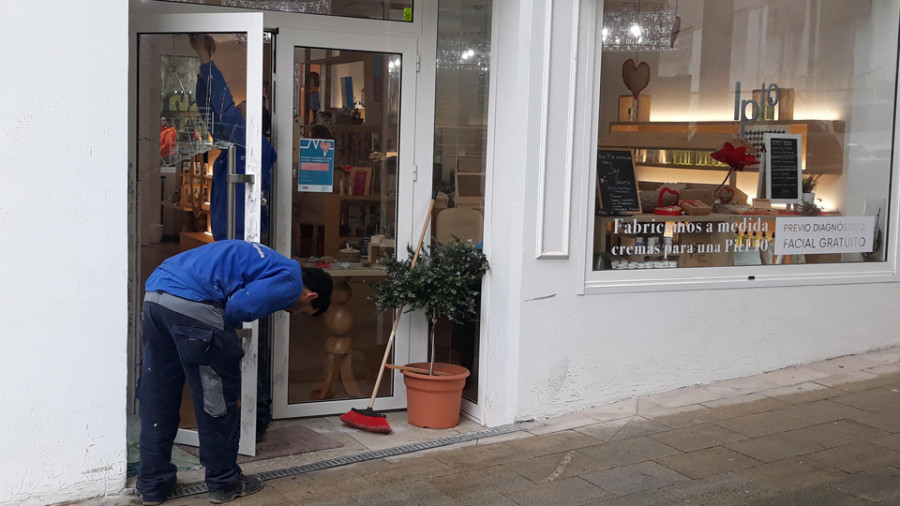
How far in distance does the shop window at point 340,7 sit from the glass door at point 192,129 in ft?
2.25

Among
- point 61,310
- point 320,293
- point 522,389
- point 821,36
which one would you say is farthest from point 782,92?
point 61,310

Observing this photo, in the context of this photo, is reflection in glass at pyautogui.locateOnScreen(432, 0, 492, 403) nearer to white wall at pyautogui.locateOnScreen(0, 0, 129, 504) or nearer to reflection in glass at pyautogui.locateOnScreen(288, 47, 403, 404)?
reflection in glass at pyautogui.locateOnScreen(288, 47, 403, 404)

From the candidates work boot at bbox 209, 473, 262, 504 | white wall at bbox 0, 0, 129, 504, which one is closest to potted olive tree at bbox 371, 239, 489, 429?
work boot at bbox 209, 473, 262, 504

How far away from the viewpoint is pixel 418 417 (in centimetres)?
629

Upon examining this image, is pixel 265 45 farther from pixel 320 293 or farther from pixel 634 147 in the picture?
pixel 634 147

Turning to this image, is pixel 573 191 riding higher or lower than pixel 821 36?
lower

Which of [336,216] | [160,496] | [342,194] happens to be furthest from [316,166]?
[160,496]

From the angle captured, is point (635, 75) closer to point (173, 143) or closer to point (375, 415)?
point (375, 415)

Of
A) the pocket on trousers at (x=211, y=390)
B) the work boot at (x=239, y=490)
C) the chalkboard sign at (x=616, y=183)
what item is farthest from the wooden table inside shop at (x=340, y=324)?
the pocket on trousers at (x=211, y=390)

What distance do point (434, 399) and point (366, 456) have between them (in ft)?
2.51

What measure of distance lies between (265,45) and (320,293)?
2001mm

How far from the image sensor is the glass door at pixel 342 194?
20.2 feet

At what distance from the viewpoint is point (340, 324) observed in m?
6.48

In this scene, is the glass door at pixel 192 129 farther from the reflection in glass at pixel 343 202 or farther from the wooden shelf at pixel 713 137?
the wooden shelf at pixel 713 137
